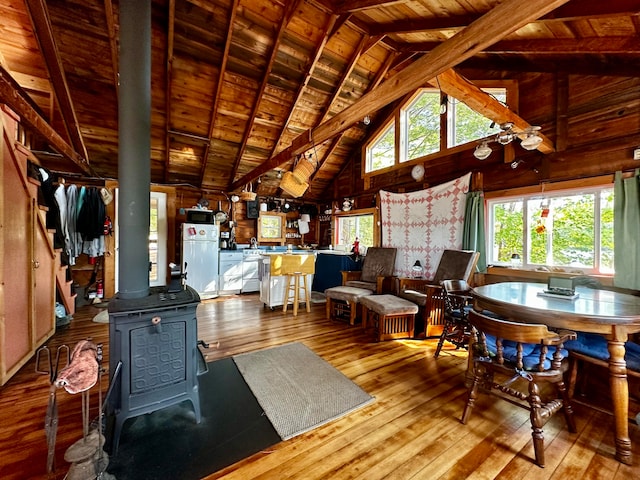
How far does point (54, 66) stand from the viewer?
3.28m

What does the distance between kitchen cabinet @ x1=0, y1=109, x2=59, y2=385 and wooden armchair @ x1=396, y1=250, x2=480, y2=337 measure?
4.06 meters

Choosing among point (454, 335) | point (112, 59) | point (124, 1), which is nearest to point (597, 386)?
point (454, 335)

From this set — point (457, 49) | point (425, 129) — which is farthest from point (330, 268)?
point (457, 49)

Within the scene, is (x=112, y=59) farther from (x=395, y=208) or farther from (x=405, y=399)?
(x=405, y=399)

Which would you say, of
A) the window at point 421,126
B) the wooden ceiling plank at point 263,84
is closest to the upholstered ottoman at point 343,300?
the window at point 421,126

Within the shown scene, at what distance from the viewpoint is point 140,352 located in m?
1.56

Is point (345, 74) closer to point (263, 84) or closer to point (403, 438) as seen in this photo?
point (263, 84)

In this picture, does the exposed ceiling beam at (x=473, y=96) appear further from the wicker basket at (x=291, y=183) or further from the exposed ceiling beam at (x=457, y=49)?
the wicker basket at (x=291, y=183)

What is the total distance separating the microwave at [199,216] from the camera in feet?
17.1

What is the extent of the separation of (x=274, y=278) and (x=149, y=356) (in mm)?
2754

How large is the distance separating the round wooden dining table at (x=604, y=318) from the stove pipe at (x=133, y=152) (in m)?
2.53

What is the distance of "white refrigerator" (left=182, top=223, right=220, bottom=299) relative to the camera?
5094 millimetres

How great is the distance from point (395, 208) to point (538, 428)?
3.71 meters

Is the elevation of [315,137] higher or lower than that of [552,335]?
higher
